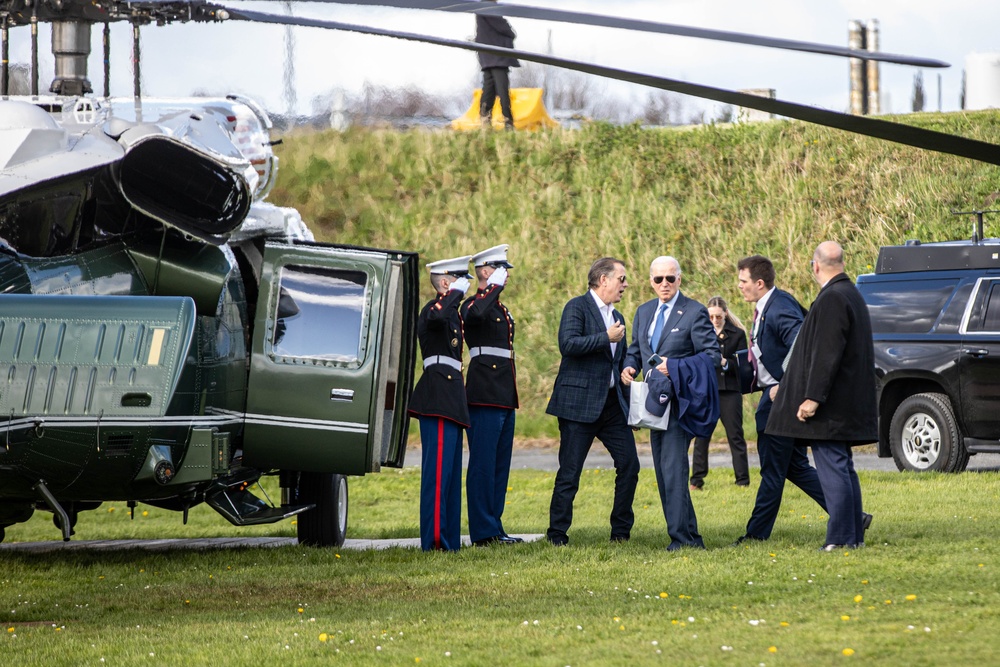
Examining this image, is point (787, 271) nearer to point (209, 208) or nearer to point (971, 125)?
point (971, 125)

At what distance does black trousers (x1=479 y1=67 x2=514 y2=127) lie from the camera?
25.0 m

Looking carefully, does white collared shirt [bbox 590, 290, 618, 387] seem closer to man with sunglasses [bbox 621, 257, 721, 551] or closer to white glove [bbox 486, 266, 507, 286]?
man with sunglasses [bbox 621, 257, 721, 551]

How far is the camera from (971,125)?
2272 cm

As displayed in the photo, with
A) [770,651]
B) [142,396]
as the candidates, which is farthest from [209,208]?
[770,651]

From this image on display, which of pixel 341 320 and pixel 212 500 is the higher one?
pixel 341 320

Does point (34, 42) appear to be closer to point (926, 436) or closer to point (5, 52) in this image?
point (5, 52)

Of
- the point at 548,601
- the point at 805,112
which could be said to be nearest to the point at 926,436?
the point at 548,601

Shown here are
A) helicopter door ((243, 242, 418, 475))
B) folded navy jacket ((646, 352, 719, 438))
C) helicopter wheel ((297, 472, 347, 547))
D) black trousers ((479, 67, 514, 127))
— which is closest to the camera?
folded navy jacket ((646, 352, 719, 438))

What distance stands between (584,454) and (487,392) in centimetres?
84

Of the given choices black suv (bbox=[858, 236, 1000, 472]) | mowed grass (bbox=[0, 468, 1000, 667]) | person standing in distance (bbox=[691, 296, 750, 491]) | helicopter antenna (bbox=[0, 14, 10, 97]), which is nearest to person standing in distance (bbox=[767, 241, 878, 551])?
mowed grass (bbox=[0, 468, 1000, 667])

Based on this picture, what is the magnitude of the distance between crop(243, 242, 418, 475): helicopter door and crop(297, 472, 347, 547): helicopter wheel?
893 millimetres

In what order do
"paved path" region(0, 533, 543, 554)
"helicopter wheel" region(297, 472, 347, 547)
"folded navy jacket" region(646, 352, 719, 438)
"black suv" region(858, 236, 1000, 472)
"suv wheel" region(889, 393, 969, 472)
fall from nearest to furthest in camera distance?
1. "folded navy jacket" region(646, 352, 719, 438)
2. "helicopter wheel" region(297, 472, 347, 547)
3. "paved path" region(0, 533, 543, 554)
4. "black suv" region(858, 236, 1000, 472)
5. "suv wheel" region(889, 393, 969, 472)

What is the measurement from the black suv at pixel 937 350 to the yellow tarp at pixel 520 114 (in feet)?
38.3

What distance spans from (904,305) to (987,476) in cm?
213
